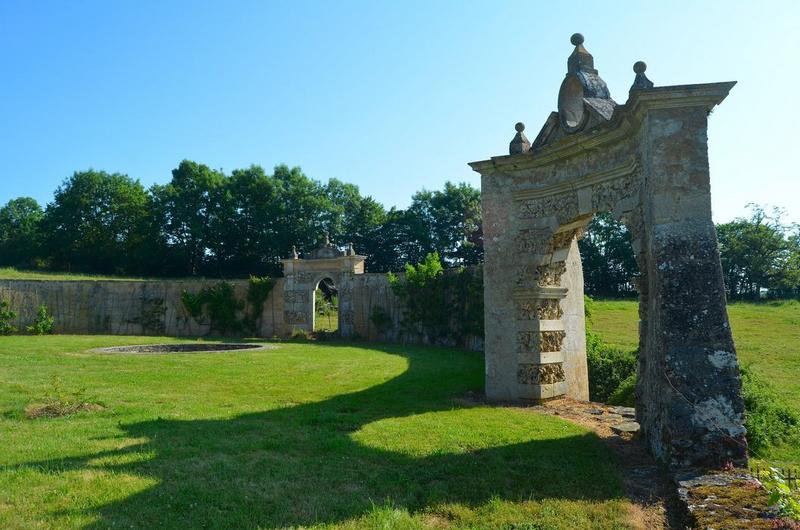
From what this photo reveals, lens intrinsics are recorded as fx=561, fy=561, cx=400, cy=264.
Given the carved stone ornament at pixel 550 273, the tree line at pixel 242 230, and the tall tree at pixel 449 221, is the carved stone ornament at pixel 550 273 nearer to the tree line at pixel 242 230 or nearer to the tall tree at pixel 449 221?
the tree line at pixel 242 230

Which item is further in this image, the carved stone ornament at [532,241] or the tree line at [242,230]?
the tree line at [242,230]

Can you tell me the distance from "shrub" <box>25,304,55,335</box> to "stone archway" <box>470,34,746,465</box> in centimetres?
2072

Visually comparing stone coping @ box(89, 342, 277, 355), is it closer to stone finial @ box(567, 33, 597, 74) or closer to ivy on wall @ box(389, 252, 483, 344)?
ivy on wall @ box(389, 252, 483, 344)

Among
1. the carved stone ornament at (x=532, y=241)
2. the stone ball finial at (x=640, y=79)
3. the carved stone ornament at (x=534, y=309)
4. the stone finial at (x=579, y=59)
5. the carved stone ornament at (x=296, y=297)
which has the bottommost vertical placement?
the carved stone ornament at (x=534, y=309)

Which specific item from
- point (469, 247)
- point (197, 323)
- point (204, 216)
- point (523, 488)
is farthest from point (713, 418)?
point (204, 216)

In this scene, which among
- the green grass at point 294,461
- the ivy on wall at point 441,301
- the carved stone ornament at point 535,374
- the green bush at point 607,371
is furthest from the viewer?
the ivy on wall at point 441,301

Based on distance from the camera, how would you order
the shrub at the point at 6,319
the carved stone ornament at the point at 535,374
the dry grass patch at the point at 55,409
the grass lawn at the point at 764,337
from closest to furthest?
the dry grass patch at the point at 55,409 < the carved stone ornament at the point at 535,374 < the grass lawn at the point at 764,337 < the shrub at the point at 6,319

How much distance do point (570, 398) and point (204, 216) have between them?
3308 centimetres

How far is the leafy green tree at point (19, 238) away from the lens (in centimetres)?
3934

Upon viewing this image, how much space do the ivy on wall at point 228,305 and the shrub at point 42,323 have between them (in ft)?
16.9

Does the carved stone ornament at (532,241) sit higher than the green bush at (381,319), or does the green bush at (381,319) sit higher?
the carved stone ornament at (532,241)

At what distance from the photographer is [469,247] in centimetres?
3816

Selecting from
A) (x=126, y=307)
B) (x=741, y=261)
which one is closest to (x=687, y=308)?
(x=126, y=307)

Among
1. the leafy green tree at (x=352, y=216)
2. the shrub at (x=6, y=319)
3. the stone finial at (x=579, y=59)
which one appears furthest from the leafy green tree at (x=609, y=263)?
the shrub at (x=6, y=319)
